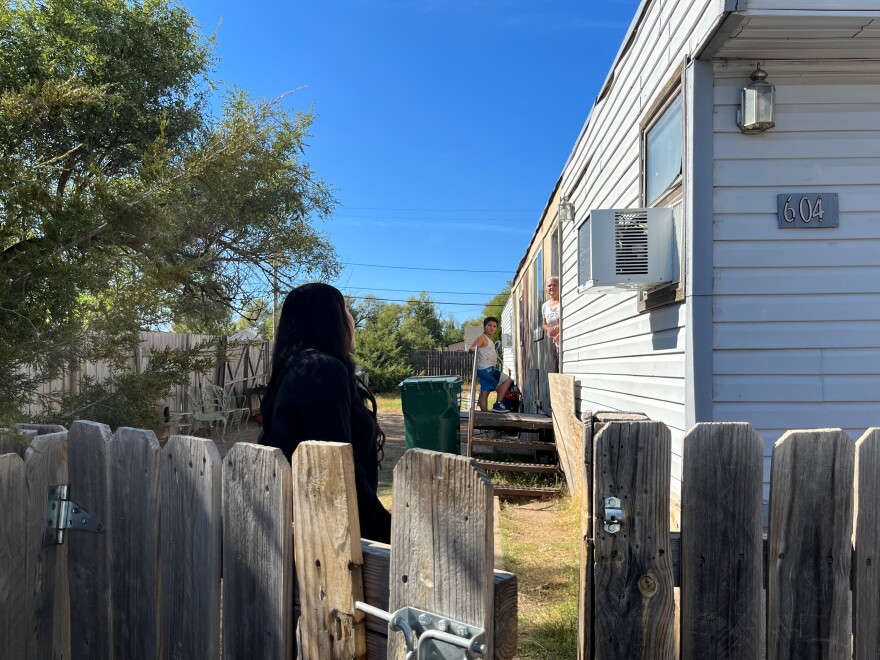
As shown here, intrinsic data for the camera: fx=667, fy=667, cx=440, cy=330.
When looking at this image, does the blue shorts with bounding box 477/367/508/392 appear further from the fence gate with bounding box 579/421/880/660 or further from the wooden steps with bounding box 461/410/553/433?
the fence gate with bounding box 579/421/880/660

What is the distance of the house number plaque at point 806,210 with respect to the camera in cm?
400

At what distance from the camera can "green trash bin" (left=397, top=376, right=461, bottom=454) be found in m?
9.32

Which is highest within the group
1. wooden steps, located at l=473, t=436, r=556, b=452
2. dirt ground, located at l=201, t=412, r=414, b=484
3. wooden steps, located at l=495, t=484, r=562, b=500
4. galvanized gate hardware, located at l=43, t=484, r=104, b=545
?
galvanized gate hardware, located at l=43, t=484, r=104, b=545

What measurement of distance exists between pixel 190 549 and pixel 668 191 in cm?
380

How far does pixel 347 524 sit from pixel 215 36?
13258 mm

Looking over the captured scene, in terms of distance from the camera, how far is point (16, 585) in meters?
1.99

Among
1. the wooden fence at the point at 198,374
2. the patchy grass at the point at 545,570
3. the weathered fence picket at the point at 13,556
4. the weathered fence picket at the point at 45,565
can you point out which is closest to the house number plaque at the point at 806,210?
the patchy grass at the point at 545,570

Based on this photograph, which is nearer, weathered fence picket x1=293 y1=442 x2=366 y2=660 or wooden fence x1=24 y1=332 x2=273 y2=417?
weathered fence picket x1=293 y1=442 x2=366 y2=660

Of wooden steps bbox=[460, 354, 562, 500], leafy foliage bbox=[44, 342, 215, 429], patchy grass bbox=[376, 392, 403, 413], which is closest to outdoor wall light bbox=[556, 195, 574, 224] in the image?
wooden steps bbox=[460, 354, 562, 500]

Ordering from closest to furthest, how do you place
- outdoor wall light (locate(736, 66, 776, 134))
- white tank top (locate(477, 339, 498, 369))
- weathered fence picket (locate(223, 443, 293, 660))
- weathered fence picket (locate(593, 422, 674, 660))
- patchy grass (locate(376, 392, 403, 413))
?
weathered fence picket (locate(593, 422, 674, 660))
weathered fence picket (locate(223, 443, 293, 660))
outdoor wall light (locate(736, 66, 776, 134))
white tank top (locate(477, 339, 498, 369))
patchy grass (locate(376, 392, 403, 413))

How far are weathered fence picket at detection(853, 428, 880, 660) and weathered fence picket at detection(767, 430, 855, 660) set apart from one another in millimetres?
37

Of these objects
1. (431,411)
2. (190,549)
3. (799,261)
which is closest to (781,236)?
(799,261)

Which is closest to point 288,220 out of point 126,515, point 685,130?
point 685,130

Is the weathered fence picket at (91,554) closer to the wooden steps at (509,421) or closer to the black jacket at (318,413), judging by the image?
the black jacket at (318,413)
